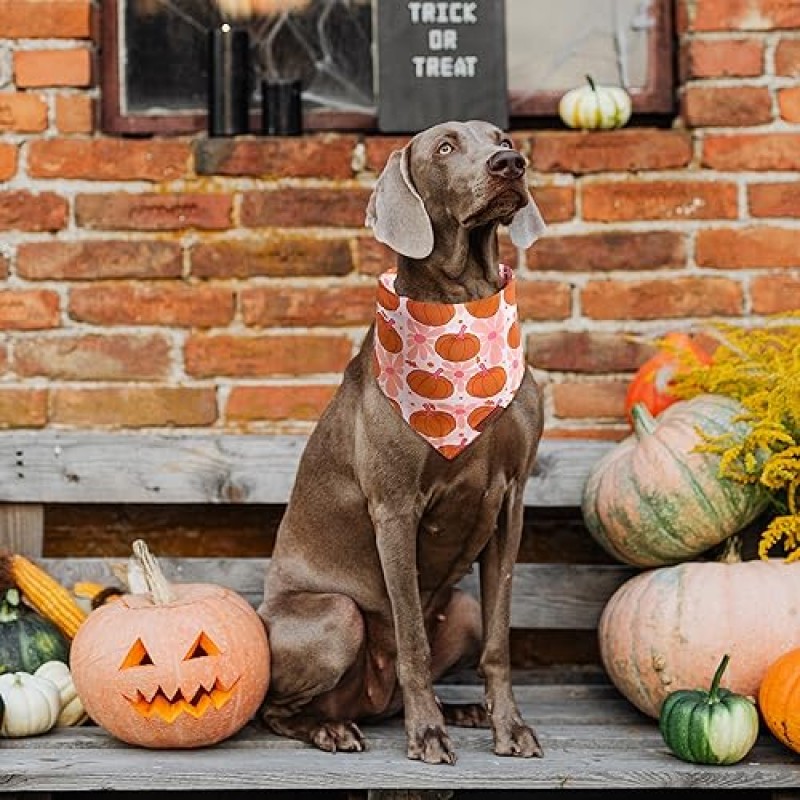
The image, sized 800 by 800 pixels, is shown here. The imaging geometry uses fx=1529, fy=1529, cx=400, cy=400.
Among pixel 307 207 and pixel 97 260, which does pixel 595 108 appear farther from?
pixel 97 260

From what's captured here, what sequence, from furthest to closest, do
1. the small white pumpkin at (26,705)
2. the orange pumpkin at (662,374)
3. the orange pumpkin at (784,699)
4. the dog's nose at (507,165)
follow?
1. the orange pumpkin at (662,374)
2. the small white pumpkin at (26,705)
3. the orange pumpkin at (784,699)
4. the dog's nose at (507,165)

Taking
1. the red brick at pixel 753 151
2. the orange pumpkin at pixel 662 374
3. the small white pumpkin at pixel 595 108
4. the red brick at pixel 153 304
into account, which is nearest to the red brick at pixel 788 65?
the red brick at pixel 753 151

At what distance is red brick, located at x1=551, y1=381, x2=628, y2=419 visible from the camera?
4234mm

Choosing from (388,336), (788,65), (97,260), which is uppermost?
(788,65)

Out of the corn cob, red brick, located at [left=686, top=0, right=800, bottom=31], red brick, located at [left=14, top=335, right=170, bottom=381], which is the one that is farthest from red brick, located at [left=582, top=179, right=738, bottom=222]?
the corn cob

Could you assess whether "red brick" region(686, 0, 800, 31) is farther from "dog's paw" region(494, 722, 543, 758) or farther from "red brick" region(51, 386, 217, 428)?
"dog's paw" region(494, 722, 543, 758)

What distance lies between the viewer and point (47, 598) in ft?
12.4

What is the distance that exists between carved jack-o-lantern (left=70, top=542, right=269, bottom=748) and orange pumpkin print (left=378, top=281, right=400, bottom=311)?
769 millimetres

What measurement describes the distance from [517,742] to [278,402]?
135cm

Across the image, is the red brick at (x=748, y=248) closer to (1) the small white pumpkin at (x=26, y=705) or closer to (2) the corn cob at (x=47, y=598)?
(2) the corn cob at (x=47, y=598)

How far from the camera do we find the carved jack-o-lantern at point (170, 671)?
10.8ft

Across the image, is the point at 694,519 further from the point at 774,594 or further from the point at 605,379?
the point at 605,379

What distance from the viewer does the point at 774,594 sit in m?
3.50

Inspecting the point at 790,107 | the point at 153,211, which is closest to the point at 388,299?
the point at 153,211
